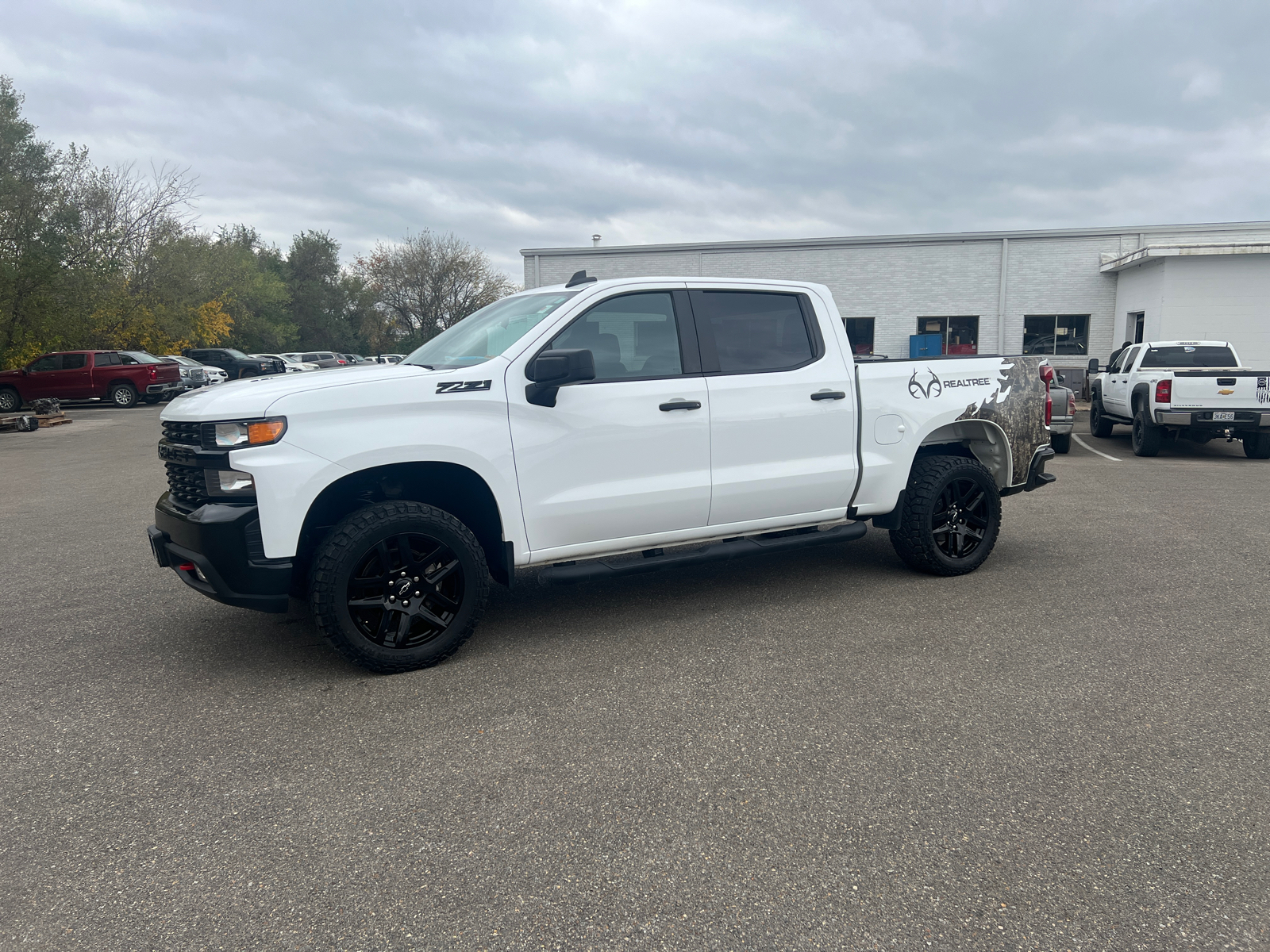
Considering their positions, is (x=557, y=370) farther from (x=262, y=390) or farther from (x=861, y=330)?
(x=861, y=330)

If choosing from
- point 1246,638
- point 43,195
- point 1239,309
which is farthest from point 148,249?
point 1246,638

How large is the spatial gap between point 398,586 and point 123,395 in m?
26.8

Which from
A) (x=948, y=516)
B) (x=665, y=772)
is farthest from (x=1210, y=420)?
(x=665, y=772)

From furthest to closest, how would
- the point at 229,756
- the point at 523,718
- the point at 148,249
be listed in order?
1. the point at 148,249
2. the point at 523,718
3. the point at 229,756

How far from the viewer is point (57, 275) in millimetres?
25250

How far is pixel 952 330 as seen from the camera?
92.5ft

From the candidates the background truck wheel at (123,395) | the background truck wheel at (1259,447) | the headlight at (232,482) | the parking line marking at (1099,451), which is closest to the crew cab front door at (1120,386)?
the parking line marking at (1099,451)

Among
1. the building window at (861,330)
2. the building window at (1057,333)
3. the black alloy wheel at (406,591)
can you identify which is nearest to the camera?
the black alloy wheel at (406,591)

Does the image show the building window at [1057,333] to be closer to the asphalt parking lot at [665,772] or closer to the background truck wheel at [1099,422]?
the background truck wheel at [1099,422]

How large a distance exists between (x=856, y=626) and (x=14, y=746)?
4076 millimetres

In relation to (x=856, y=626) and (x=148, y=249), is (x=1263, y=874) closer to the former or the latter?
(x=856, y=626)

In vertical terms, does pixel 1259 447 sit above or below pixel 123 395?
below

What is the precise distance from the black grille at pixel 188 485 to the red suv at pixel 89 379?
25664 millimetres

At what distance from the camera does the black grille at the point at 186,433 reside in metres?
4.13
